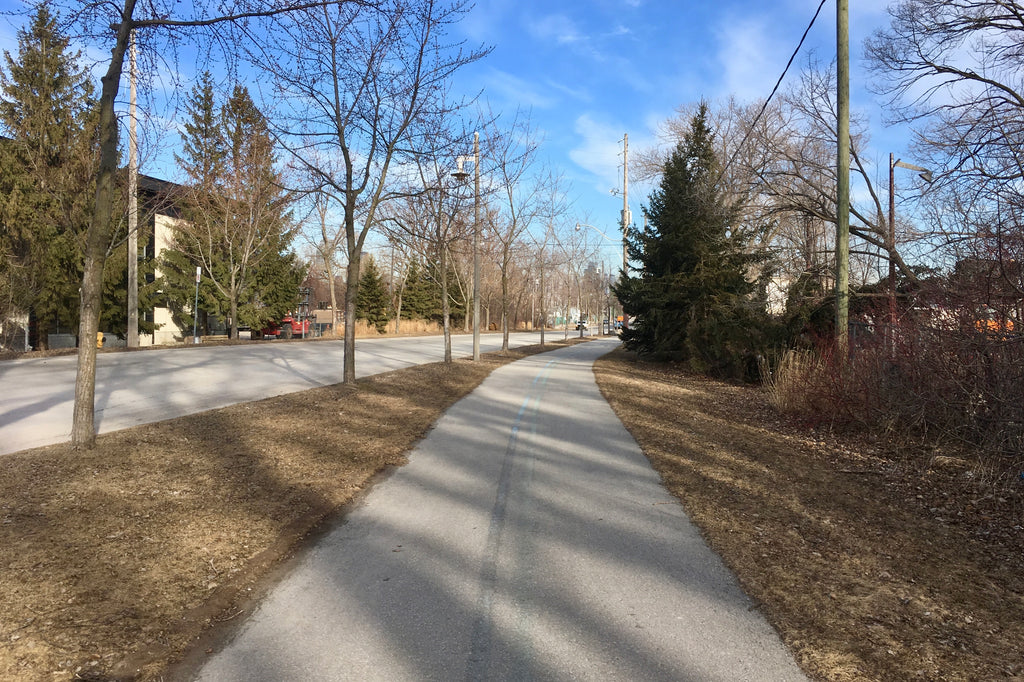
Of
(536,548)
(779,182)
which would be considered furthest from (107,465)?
(779,182)

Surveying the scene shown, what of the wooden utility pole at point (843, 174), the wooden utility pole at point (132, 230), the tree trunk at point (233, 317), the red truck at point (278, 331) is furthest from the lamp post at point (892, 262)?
the red truck at point (278, 331)

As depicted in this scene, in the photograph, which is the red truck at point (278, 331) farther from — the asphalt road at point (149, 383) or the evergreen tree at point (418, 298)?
the evergreen tree at point (418, 298)

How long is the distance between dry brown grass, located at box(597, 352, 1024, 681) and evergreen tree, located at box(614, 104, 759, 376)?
7977 mm

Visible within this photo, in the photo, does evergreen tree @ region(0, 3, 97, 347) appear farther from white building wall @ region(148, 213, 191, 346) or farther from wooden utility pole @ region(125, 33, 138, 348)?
white building wall @ region(148, 213, 191, 346)

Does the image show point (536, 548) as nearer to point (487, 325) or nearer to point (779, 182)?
point (779, 182)

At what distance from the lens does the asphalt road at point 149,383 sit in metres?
9.14

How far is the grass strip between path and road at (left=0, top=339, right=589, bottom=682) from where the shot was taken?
3.30 meters

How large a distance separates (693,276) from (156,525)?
57.4ft

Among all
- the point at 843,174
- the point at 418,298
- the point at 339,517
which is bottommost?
the point at 339,517

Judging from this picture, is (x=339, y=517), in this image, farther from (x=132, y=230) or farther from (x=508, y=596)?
(x=132, y=230)

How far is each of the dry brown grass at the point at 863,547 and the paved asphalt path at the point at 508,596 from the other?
28 cm

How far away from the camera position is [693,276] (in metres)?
19.9

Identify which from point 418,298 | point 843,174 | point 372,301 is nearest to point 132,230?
point 843,174

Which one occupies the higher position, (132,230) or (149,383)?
(132,230)
